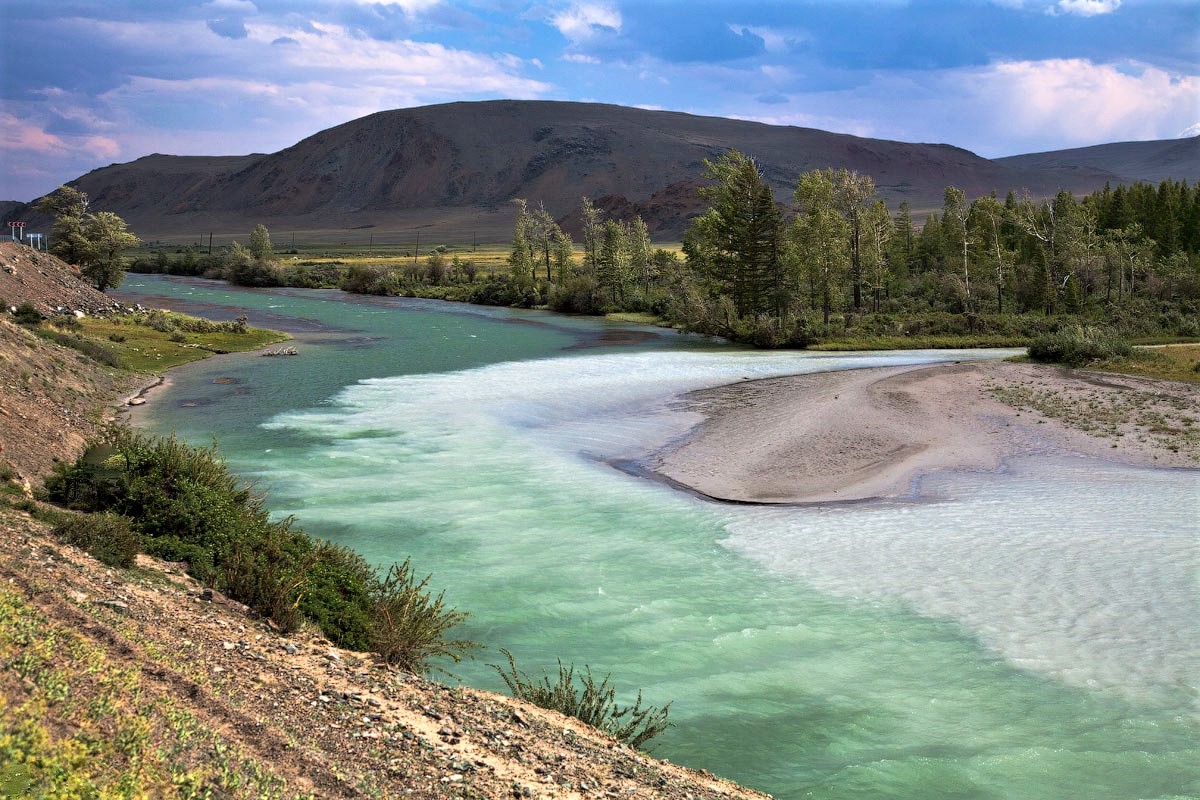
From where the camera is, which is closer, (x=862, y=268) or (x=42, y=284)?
(x=42, y=284)

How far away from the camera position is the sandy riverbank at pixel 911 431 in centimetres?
2234

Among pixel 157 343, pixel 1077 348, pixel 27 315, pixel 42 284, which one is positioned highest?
pixel 42 284

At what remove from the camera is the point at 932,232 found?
88.4m

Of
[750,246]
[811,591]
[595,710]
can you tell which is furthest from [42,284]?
[595,710]

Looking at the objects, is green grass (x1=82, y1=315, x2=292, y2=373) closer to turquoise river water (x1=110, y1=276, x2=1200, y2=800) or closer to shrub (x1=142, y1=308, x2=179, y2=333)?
shrub (x1=142, y1=308, x2=179, y2=333)

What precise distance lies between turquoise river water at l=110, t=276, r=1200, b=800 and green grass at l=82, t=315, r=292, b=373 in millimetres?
10604

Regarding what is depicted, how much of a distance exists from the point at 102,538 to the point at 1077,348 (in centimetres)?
3528

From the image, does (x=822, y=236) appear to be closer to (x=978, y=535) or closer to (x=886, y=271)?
(x=886, y=271)

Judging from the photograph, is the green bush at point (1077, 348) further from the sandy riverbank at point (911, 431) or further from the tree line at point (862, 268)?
the tree line at point (862, 268)

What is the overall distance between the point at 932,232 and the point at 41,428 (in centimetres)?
8405

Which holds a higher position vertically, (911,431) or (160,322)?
(160,322)

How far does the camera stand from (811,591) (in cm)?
1534

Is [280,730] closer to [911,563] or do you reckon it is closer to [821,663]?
[821,663]

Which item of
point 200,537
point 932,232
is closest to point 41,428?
point 200,537
